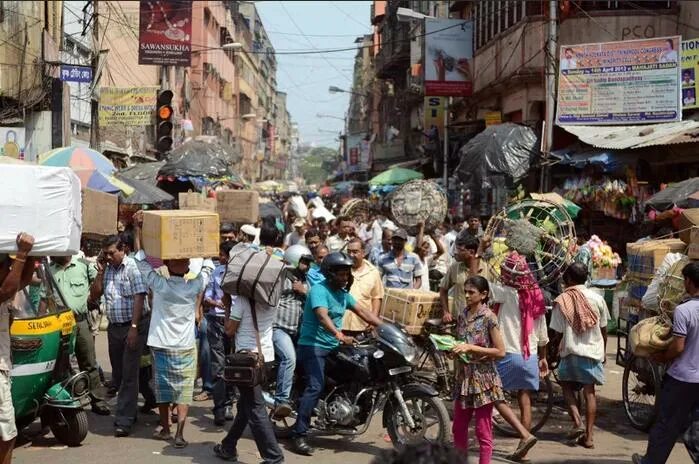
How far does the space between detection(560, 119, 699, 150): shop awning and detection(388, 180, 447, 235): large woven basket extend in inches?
138

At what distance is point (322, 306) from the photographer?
6.95 metres

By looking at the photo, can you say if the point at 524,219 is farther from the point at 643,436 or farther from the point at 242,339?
the point at 242,339

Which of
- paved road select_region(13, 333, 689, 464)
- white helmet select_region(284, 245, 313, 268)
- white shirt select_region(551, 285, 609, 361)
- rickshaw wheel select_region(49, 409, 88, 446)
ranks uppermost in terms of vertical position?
white helmet select_region(284, 245, 313, 268)

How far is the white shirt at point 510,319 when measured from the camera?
724cm

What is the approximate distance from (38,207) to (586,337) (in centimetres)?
453

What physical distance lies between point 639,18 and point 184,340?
50.4 feet

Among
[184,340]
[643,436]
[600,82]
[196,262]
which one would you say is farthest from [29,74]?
[643,436]

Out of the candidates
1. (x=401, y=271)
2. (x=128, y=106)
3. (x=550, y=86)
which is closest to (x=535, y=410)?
(x=401, y=271)

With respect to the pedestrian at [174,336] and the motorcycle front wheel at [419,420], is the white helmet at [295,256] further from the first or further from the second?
the motorcycle front wheel at [419,420]

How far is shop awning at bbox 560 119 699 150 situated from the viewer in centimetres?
1434

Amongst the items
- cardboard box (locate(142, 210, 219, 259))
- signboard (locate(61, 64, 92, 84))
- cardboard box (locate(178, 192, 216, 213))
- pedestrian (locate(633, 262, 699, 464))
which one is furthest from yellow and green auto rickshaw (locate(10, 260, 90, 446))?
signboard (locate(61, 64, 92, 84))

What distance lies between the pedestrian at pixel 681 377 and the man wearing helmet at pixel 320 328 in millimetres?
2267

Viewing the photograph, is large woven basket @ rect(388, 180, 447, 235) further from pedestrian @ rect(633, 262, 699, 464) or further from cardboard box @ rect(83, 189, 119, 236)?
pedestrian @ rect(633, 262, 699, 464)

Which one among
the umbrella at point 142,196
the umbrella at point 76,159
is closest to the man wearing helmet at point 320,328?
the umbrella at point 76,159
